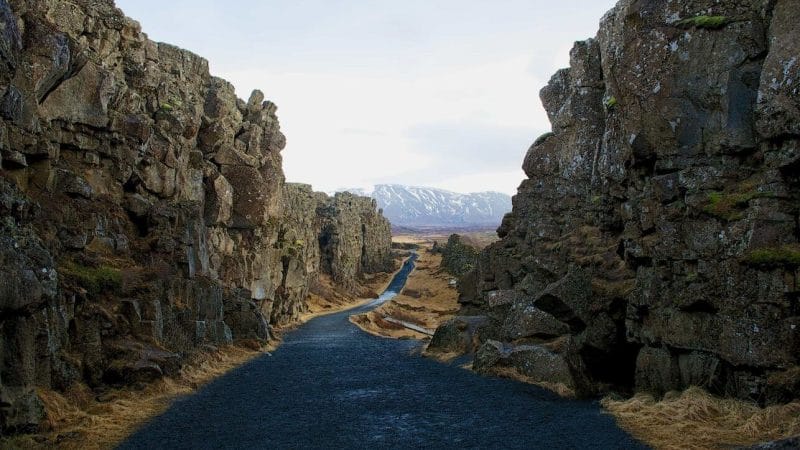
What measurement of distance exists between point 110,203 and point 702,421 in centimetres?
2509

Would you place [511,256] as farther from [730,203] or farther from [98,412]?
[98,412]

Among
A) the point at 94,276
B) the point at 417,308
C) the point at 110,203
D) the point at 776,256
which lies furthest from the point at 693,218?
the point at 417,308

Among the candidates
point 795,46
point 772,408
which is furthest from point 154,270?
point 795,46

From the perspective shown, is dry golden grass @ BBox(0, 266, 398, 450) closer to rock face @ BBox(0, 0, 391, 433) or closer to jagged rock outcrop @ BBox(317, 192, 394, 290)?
rock face @ BBox(0, 0, 391, 433)

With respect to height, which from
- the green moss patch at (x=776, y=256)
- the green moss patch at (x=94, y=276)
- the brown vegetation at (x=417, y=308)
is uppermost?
the green moss patch at (x=776, y=256)

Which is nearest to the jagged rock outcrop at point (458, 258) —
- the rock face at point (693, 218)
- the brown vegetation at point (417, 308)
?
the brown vegetation at point (417, 308)

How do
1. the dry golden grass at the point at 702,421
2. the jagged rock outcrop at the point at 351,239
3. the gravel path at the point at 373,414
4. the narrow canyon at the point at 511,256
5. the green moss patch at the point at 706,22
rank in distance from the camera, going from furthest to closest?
1. the jagged rock outcrop at the point at 351,239
2. the green moss patch at the point at 706,22
3. the gravel path at the point at 373,414
4. the narrow canyon at the point at 511,256
5. the dry golden grass at the point at 702,421

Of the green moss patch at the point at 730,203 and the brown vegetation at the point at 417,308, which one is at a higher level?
the green moss patch at the point at 730,203

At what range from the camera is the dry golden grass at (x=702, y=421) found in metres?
12.5

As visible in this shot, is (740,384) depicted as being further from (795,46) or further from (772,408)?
(795,46)

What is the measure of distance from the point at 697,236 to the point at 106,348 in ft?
63.8

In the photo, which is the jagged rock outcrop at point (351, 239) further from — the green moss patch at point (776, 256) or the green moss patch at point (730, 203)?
the green moss patch at point (776, 256)

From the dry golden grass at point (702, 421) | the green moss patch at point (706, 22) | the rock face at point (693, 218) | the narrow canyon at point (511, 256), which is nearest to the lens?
the dry golden grass at point (702, 421)

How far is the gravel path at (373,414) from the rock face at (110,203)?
10.4 feet
